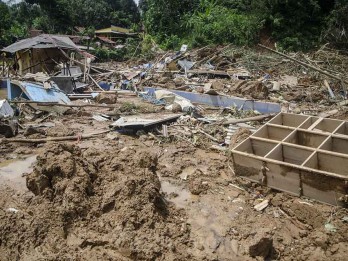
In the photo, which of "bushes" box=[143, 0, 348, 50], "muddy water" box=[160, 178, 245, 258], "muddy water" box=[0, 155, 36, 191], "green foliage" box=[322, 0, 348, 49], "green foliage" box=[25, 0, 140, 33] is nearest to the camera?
"muddy water" box=[160, 178, 245, 258]

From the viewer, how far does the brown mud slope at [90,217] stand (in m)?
3.48

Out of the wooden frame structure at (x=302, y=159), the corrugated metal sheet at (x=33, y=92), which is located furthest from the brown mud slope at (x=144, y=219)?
the corrugated metal sheet at (x=33, y=92)

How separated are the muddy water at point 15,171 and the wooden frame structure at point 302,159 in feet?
12.0

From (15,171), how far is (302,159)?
506cm

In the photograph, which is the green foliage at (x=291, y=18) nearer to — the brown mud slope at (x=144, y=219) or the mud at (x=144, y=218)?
the mud at (x=144, y=218)

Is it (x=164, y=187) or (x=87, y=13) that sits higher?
(x=87, y=13)

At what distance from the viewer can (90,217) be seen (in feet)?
13.1

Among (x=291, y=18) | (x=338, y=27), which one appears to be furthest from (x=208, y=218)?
(x=291, y=18)

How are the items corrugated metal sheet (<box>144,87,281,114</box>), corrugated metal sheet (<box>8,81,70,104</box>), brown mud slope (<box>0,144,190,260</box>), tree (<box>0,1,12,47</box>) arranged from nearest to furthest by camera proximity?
1. brown mud slope (<box>0,144,190,260</box>)
2. corrugated metal sheet (<box>144,87,281,114</box>)
3. corrugated metal sheet (<box>8,81,70,104</box>)
4. tree (<box>0,1,12,47</box>)

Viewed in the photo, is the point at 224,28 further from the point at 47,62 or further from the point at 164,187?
the point at 164,187

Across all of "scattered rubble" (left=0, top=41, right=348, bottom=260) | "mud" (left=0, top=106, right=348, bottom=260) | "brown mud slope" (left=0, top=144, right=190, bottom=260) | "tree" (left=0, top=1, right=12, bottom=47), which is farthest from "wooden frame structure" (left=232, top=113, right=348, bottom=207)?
"tree" (left=0, top=1, right=12, bottom=47)

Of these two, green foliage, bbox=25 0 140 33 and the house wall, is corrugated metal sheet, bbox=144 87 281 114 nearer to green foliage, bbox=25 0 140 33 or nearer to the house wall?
the house wall

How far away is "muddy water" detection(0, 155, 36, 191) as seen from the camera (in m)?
5.48

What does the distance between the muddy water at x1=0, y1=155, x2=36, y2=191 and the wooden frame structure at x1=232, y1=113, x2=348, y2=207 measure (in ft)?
12.0
